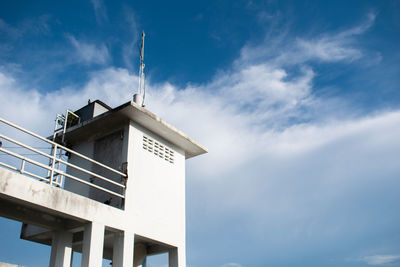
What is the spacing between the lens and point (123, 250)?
10.2 meters

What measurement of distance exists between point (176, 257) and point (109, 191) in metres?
3.29

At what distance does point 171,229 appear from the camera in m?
12.2

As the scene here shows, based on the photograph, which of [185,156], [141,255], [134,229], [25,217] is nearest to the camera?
[25,217]

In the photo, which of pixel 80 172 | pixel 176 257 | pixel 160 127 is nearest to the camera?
pixel 176 257

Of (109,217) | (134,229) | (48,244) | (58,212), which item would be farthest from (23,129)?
(48,244)

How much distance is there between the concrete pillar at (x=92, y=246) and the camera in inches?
367

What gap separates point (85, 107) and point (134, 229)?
527 cm

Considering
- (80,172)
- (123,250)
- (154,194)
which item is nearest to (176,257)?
(154,194)

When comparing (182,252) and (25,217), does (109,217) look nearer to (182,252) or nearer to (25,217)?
(25,217)

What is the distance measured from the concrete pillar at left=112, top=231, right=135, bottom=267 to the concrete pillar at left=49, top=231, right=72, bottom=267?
1311 millimetres

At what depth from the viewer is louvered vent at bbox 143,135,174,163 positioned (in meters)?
12.7

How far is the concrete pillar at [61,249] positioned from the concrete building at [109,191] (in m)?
0.01

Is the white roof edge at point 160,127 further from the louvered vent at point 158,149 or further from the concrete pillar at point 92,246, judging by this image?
the concrete pillar at point 92,246

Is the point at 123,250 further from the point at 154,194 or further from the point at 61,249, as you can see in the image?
the point at 154,194
